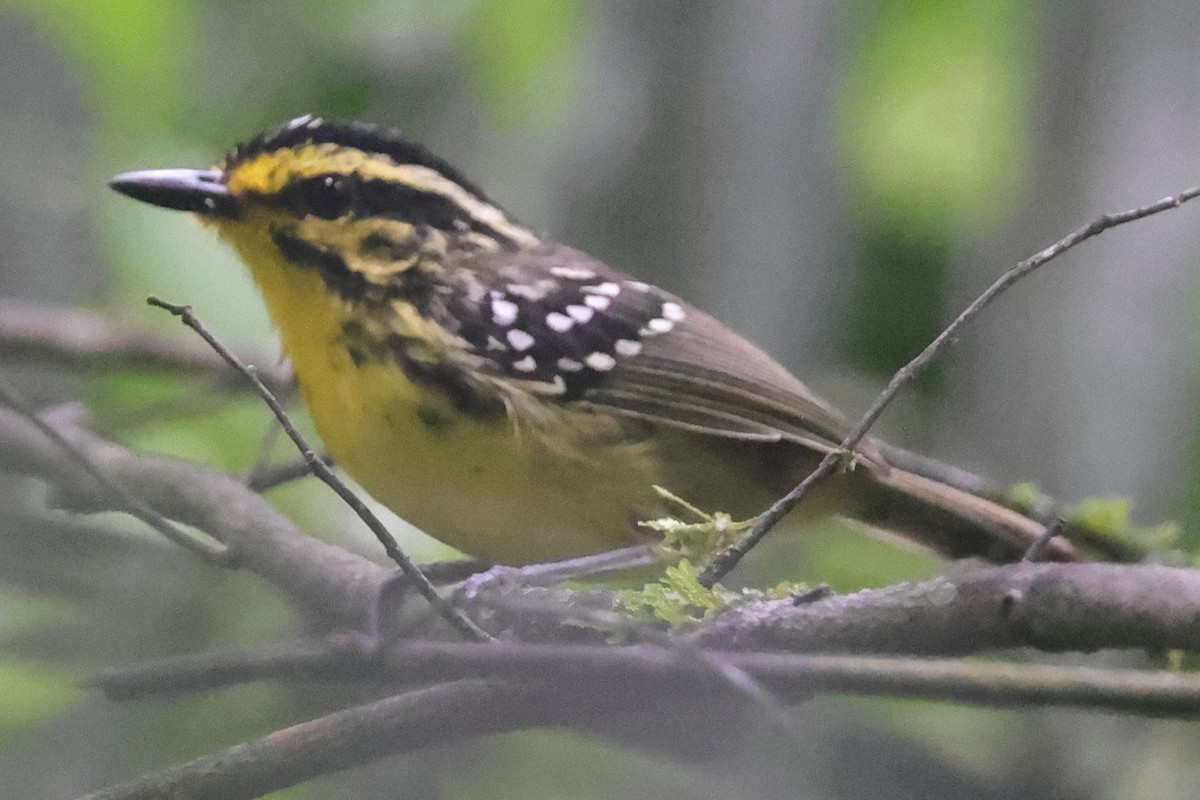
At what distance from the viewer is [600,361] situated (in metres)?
2.24

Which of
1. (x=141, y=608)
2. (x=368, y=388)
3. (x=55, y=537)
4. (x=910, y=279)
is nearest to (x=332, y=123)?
(x=368, y=388)

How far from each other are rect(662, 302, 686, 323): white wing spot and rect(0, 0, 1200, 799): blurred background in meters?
0.49

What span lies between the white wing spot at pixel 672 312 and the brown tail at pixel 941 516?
1.36 feet

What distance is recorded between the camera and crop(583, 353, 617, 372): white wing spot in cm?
223

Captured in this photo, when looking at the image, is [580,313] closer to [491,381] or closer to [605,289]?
[605,289]

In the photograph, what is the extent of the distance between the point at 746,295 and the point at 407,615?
183cm

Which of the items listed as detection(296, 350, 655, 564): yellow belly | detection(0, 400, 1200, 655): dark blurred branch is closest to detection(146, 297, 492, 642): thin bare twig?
detection(0, 400, 1200, 655): dark blurred branch

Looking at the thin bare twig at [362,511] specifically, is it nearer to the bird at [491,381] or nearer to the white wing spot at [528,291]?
the bird at [491,381]

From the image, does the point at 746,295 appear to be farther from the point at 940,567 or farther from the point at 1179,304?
the point at 1179,304

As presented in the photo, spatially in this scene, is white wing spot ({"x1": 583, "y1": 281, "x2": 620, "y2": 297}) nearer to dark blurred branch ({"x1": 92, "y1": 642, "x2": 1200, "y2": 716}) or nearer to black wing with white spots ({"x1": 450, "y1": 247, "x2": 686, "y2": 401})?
black wing with white spots ({"x1": 450, "y1": 247, "x2": 686, "y2": 401})

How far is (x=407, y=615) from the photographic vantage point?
51.0 inches

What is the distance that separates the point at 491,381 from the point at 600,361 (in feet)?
0.71

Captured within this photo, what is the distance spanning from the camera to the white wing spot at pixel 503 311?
220 cm

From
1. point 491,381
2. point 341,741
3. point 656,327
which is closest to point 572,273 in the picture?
point 656,327
